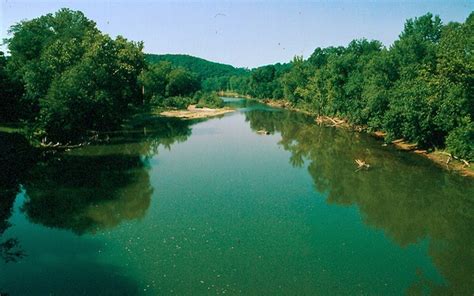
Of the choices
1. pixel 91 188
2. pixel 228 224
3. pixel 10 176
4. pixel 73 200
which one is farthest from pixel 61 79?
pixel 228 224

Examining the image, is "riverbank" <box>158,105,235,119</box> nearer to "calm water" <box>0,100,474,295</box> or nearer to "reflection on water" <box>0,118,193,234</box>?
"reflection on water" <box>0,118,193,234</box>

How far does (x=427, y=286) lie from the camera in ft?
67.9

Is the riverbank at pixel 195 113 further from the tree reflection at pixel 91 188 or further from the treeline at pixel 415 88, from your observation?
the tree reflection at pixel 91 188

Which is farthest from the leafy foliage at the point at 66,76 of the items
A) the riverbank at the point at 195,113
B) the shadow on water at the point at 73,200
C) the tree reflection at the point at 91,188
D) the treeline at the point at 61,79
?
the riverbank at the point at 195,113

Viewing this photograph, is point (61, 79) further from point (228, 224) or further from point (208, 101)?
point (208, 101)

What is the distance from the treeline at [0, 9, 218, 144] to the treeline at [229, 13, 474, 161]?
4050 cm

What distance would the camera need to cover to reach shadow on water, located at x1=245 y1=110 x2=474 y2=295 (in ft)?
77.5

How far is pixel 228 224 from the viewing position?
27.8 m

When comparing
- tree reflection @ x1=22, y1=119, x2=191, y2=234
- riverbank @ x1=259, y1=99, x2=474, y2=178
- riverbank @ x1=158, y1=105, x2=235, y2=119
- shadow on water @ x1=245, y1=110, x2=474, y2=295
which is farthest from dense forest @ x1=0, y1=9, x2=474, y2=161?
riverbank @ x1=158, y1=105, x2=235, y2=119

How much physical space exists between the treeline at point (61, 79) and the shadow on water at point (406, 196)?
94.9 feet

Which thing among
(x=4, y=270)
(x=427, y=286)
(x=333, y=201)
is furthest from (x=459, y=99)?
(x=4, y=270)

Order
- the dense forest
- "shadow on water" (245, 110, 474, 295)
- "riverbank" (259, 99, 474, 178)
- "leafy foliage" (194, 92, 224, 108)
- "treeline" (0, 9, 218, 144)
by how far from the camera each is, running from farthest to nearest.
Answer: "leafy foliage" (194, 92, 224, 108)
"treeline" (0, 9, 218, 144)
the dense forest
"riverbank" (259, 99, 474, 178)
"shadow on water" (245, 110, 474, 295)

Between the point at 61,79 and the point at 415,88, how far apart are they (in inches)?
1808

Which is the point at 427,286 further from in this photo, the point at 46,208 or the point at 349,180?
the point at 46,208
